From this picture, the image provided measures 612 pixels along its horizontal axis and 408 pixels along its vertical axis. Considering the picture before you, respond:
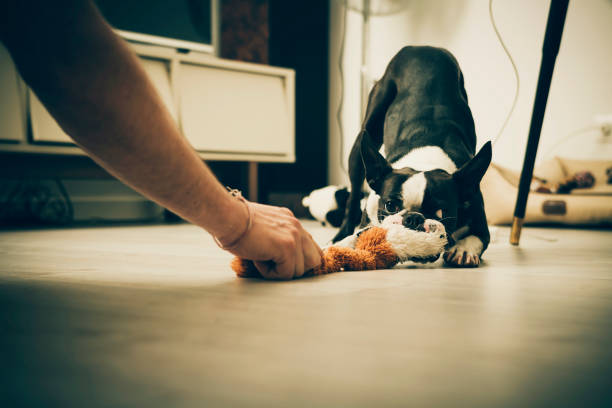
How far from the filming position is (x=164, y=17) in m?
2.97

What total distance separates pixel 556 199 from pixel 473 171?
1570 mm

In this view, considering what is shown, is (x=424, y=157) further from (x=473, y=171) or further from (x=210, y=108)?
(x=210, y=108)

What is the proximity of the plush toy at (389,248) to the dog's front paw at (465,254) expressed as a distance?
0.05 meters

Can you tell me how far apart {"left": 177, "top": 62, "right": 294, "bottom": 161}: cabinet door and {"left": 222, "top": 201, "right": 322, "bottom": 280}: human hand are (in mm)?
2066

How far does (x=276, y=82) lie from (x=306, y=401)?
116 inches

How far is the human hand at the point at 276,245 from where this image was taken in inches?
27.4

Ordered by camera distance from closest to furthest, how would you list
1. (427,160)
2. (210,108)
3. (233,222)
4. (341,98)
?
(233,222), (427,160), (210,108), (341,98)

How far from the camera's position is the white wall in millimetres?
2688

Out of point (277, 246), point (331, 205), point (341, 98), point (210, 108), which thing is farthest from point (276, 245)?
point (341, 98)

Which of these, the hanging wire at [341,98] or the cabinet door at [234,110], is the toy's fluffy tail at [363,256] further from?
the hanging wire at [341,98]

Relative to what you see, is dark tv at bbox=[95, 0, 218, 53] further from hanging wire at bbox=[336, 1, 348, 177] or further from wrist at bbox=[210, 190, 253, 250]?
wrist at bbox=[210, 190, 253, 250]

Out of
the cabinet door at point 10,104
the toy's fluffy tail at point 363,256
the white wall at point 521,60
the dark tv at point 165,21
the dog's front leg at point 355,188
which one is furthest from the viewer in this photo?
the dark tv at point 165,21

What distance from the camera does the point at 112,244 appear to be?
5.05 ft

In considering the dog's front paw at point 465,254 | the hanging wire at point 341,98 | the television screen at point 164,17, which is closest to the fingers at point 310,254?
the dog's front paw at point 465,254
